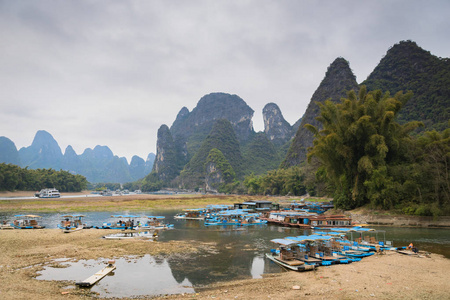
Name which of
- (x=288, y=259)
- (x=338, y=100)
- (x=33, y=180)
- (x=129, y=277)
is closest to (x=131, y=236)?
(x=129, y=277)

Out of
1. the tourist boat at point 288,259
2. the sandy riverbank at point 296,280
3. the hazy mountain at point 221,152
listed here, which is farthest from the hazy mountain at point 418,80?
the hazy mountain at point 221,152

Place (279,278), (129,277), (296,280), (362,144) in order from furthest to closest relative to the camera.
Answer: (362,144), (129,277), (279,278), (296,280)

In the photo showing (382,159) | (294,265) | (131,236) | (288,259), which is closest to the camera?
(294,265)

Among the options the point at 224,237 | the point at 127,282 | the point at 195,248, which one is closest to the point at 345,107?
the point at 224,237

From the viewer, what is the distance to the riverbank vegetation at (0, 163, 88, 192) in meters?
80.9

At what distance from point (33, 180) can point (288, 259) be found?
103 meters

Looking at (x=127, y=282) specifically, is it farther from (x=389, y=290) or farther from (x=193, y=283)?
(x=389, y=290)

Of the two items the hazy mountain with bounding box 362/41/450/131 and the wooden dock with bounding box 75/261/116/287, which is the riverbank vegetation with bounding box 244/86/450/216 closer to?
the wooden dock with bounding box 75/261/116/287

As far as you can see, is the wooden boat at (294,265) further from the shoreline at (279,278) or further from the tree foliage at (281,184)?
the tree foliage at (281,184)

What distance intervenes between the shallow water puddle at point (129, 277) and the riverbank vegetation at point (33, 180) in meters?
83.8

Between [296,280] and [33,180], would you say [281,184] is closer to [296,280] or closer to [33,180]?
[296,280]

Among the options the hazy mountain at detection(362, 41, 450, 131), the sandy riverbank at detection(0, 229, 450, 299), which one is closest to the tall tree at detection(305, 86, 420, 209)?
the sandy riverbank at detection(0, 229, 450, 299)

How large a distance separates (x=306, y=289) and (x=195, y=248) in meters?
11.4

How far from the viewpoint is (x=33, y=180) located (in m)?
92.2
